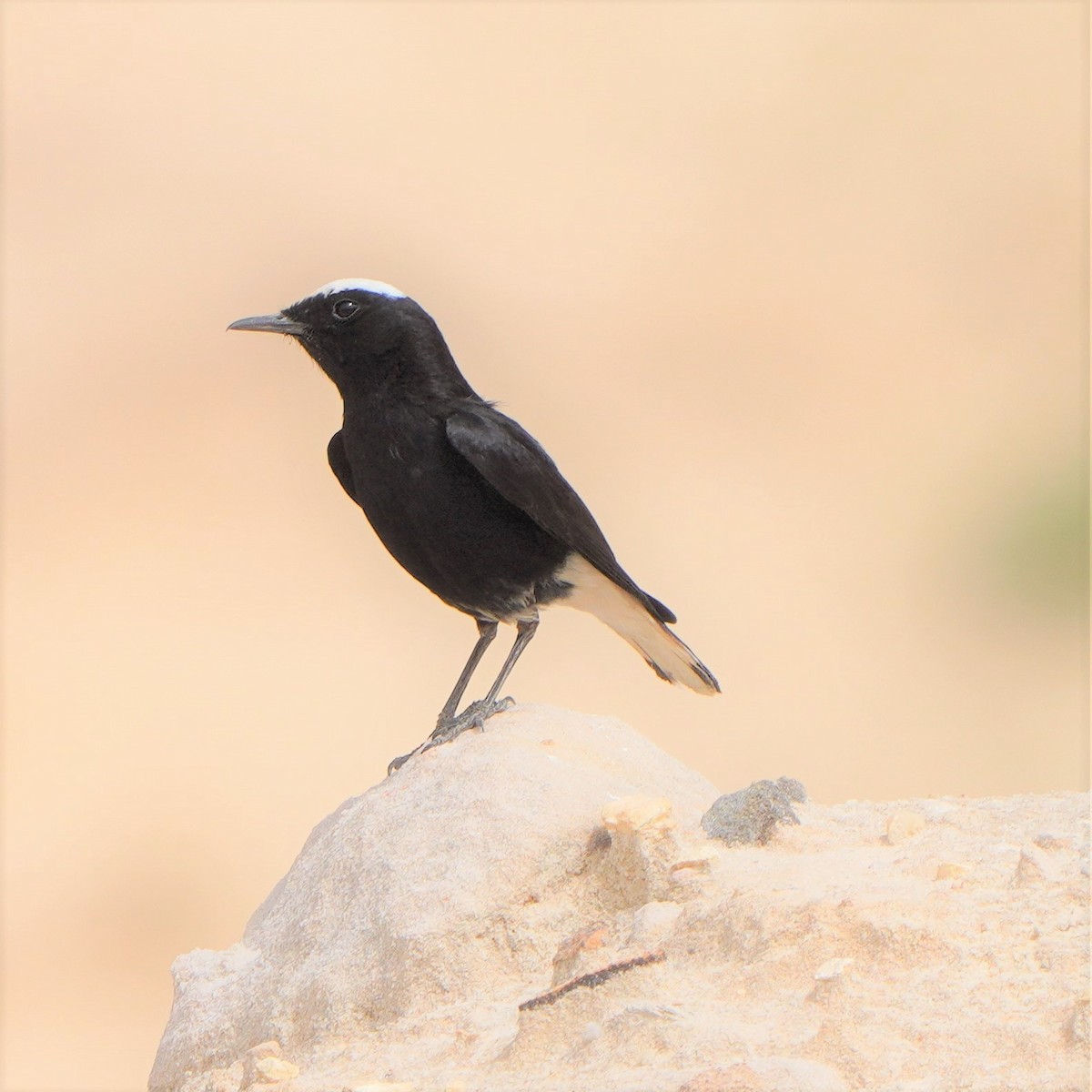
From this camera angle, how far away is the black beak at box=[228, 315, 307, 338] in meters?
6.25

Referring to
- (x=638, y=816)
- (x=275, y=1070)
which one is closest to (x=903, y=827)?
(x=638, y=816)

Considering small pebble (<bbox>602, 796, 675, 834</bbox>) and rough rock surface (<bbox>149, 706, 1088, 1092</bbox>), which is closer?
rough rock surface (<bbox>149, 706, 1088, 1092</bbox>)

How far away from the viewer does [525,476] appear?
19.2ft

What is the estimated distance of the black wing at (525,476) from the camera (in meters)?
5.80

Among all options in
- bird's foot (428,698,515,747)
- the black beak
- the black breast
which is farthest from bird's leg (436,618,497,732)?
the black beak

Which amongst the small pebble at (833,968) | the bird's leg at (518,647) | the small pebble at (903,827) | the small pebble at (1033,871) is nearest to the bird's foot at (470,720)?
the bird's leg at (518,647)

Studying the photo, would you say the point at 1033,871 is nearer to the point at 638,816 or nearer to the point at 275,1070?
the point at 638,816

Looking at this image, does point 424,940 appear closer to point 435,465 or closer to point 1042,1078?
point 1042,1078

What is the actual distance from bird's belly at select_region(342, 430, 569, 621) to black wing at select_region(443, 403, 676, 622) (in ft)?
0.34

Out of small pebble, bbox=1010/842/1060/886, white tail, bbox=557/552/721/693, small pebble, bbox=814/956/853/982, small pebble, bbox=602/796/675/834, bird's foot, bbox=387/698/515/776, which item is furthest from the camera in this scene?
white tail, bbox=557/552/721/693

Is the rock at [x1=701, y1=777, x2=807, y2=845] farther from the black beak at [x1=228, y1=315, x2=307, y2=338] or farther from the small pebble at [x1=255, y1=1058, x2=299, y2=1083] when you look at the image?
the black beak at [x1=228, y1=315, x2=307, y2=338]

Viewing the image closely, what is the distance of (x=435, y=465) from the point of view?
5871 mm

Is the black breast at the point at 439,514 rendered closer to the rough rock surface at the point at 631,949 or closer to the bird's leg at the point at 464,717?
the bird's leg at the point at 464,717

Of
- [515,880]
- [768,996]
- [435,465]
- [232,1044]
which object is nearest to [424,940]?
[515,880]
